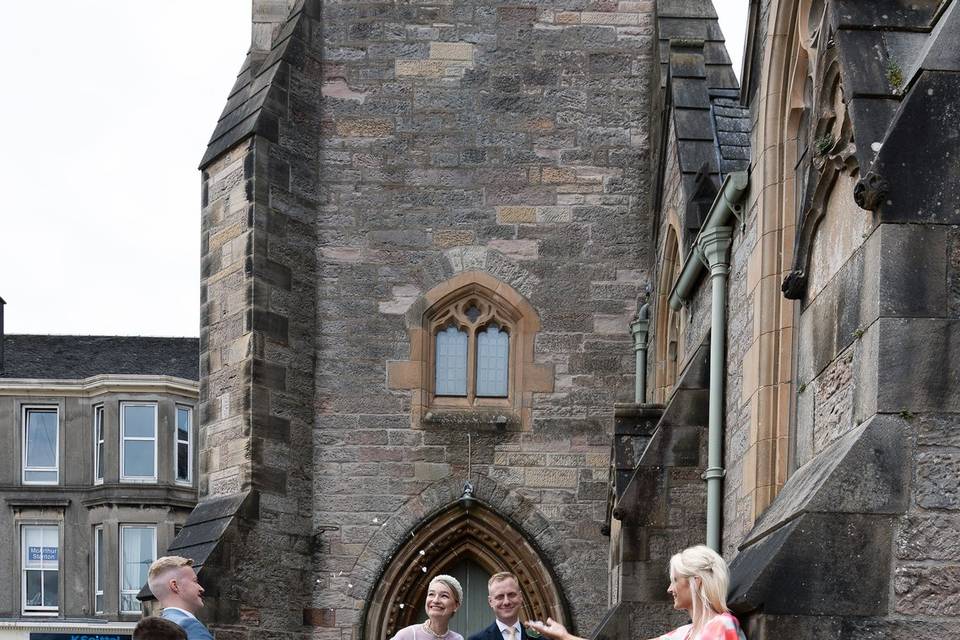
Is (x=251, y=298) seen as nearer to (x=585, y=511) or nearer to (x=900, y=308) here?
(x=585, y=511)

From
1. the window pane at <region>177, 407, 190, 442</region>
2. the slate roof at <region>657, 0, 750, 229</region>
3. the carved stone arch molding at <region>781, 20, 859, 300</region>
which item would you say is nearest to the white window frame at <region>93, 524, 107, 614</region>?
the window pane at <region>177, 407, 190, 442</region>

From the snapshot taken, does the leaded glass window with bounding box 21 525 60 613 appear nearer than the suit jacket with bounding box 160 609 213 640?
No

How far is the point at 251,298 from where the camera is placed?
50.5 feet

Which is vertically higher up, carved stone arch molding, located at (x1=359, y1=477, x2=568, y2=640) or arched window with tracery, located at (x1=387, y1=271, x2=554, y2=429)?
arched window with tracery, located at (x1=387, y1=271, x2=554, y2=429)

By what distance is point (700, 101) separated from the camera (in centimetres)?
1458

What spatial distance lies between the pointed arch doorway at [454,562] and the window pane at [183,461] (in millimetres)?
19874

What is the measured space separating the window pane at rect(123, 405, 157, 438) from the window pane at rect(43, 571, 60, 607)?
3010 mm

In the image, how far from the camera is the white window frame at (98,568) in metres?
34.8

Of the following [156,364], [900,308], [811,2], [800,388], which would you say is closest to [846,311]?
[900,308]

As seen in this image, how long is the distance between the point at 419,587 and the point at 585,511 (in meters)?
1.59

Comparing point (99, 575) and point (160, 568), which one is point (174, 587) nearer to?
point (160, 568)

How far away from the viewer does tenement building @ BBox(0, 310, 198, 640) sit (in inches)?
1364

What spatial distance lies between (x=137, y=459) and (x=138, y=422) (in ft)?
2.41

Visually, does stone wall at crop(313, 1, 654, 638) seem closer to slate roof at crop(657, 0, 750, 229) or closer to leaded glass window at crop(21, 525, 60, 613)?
slate roof at crop(657, 0, 750, 229)
